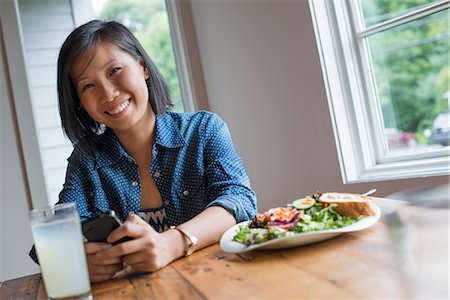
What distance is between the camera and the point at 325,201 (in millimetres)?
993

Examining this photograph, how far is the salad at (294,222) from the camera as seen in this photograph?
0.92 metres

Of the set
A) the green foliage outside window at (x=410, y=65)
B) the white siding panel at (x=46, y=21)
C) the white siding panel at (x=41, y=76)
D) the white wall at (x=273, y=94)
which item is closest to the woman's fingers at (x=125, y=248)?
the white wall at (x=273, y=94)

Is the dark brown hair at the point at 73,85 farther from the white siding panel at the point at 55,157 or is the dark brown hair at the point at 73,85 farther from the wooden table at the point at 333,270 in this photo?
the white siding panel at the point at 55,157

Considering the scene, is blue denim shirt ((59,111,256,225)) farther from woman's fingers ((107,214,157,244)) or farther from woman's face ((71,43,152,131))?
woman's fingers ((107,214,157,244))

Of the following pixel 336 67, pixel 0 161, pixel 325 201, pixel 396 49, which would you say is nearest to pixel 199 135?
pixel 325 201

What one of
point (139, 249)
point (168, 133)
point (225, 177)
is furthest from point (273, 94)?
point (139, 249)

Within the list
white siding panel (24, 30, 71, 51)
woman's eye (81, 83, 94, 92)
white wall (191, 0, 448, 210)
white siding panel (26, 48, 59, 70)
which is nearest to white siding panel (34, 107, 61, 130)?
white siding panel (26, 48, 59, 70)

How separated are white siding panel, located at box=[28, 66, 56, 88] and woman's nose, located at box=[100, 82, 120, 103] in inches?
77.1

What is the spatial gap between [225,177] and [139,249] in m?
0.44

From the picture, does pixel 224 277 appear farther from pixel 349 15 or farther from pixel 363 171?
pixel 349 15

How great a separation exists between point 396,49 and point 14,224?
7.60ft

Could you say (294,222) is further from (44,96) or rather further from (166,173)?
(44,96)

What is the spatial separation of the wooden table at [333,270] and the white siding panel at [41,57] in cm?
242

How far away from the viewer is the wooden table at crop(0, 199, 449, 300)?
616 millimetres
